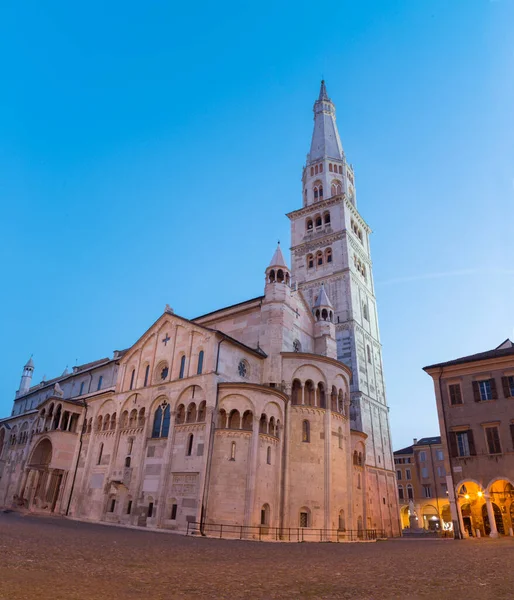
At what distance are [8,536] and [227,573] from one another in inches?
401

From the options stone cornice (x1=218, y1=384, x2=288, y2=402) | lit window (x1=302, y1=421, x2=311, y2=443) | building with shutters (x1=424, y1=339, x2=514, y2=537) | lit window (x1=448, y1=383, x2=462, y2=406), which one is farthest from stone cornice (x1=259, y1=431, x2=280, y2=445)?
lit window (x1=448, y1=383, x2=462, y2=406)

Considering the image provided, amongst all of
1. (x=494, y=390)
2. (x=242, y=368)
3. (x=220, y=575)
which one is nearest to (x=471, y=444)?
(x=494, y=390)

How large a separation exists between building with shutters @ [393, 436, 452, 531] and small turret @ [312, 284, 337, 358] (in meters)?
32.7

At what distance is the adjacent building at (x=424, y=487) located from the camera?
61.6m

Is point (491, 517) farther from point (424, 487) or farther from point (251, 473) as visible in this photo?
point (424, 487)

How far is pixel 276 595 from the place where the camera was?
855 cm

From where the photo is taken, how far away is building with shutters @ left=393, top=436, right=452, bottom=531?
61.6 m

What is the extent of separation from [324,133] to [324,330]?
3808 cm

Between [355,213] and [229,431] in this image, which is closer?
[229,431]

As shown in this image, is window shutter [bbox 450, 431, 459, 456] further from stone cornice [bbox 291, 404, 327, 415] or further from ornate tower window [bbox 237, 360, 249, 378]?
ornate tower window [bbox 237, 360, 249, 378]

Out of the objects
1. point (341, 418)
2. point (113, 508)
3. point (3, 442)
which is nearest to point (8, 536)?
point (113, 508)

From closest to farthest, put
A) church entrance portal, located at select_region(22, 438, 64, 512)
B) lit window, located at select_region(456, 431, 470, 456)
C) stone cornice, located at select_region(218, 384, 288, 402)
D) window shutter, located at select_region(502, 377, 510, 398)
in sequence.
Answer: stone cornice, located at select_region(218, 384, 288, 402) → window shutter, located at select_region(502, 377, 510, 398) → lit window, located at select_region(456, 431, 470, 456) → church entrance portal, located at select_region(22, 438, 64, 512)

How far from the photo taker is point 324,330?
41.3 m

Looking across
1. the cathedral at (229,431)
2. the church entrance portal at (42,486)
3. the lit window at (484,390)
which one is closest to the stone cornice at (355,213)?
the cathedral at (229,431)
